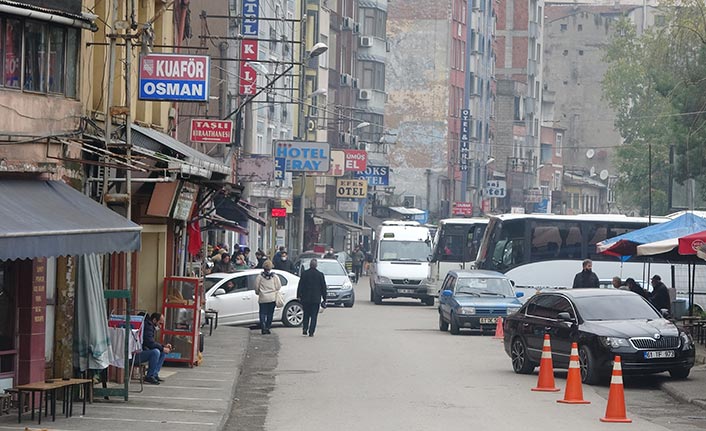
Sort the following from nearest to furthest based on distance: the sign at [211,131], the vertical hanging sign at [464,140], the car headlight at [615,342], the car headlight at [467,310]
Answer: the car headlight at [615,342], the car headlight at [467,310], the sign at [211,131], the vertical hanging sign at [464,140]

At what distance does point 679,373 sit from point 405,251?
30268mm

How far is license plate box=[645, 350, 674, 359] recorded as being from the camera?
2189 centimetres

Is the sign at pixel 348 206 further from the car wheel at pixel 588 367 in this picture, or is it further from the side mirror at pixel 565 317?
the car wheel at pixel 588 367

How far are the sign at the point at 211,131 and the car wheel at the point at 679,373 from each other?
16922 mm

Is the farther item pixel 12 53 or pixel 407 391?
pixel 407 391

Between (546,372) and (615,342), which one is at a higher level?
(615,342)

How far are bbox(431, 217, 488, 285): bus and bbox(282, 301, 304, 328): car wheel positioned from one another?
1598 cm

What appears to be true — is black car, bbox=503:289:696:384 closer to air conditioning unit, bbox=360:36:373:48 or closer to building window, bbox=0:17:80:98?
building window, bbox=0:17:80:98

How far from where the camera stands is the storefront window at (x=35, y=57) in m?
17.9

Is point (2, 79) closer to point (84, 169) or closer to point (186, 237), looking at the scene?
point (84, 169)

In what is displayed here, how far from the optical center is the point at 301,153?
56156mm

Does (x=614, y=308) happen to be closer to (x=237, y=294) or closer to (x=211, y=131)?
(x=237, y=294)

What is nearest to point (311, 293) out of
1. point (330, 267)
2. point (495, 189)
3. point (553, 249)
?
point (330, 267)

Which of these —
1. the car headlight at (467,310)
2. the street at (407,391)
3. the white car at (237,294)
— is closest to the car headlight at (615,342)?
the street at (407,391)
